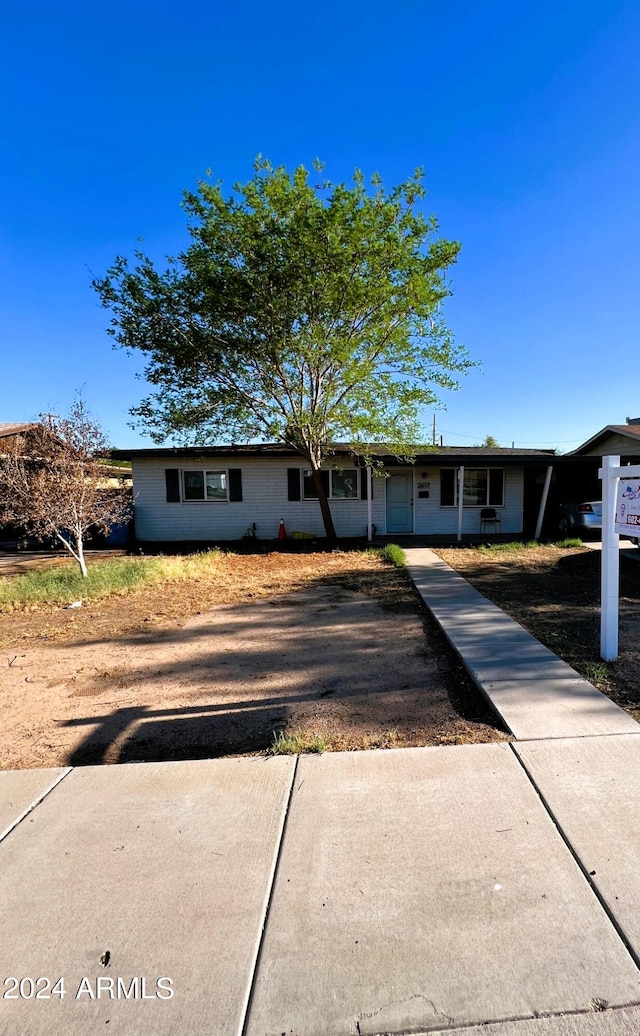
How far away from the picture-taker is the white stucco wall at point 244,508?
597 inches

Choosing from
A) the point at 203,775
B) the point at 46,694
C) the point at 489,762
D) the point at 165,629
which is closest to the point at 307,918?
the point at 203,775

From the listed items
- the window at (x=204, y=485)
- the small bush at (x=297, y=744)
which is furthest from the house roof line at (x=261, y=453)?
the small bush at (x=297, y=744)

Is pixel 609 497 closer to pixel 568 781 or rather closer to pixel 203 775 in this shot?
pixel 568 781

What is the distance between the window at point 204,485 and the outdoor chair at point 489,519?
27.5ft

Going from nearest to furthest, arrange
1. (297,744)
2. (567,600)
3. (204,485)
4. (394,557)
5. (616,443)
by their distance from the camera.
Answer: (297,744), (567,600), (394,557), (204,485), (616,443)

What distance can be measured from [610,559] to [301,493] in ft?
38.5

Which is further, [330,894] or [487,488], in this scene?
[487,488]

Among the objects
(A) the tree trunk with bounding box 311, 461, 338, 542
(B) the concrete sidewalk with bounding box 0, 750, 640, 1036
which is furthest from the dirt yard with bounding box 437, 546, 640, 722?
(A) the tree trunk with bounding box 311, 461, 338, 542

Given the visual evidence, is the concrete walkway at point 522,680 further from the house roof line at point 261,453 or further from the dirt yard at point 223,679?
the house roof line at point 261,453

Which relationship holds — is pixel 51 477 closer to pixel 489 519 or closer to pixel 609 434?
pixel 489 519

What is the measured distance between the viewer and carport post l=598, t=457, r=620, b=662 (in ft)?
13.6

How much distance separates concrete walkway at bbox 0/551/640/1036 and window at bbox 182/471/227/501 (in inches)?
504

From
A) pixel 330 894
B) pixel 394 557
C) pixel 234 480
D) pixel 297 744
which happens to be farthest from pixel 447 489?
pixel 330 894

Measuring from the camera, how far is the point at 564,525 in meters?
15.1
